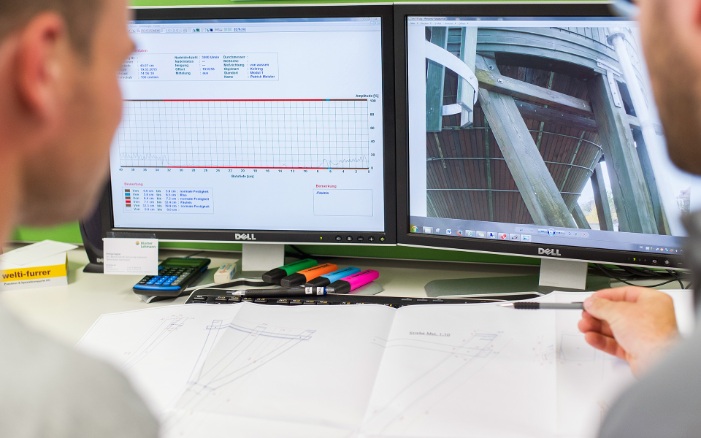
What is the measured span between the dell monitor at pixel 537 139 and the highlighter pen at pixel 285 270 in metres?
0.23

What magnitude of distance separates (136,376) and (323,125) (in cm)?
53

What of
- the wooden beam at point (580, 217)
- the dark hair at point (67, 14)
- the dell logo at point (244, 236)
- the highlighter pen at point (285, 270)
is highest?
the dark hair at point (67, 14)

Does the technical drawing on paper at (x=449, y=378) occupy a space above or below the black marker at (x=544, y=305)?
below

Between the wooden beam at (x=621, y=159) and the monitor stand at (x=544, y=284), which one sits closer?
the wooden beam at (x=621, y=159)

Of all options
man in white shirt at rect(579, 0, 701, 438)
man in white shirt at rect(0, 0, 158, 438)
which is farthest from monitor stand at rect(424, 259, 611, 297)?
man in white shirt at rect(0, 0, 158, 438)

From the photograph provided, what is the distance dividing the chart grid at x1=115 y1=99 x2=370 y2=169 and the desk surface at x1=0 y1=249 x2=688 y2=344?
8.8 inches

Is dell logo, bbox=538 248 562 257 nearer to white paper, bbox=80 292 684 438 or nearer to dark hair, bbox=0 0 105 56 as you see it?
white paper, bbox=80 292 684 438

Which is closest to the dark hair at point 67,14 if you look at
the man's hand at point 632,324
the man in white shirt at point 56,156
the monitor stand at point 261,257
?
the man in white shirt at point 56,156

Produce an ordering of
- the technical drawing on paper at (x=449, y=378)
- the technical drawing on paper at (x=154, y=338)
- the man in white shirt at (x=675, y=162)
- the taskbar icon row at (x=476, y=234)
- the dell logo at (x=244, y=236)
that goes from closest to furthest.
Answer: the man in white shirt at (x=675, y=162), the technical drawing on paper at (x=449, y=378), the technical drawing on paper at (x=154, y=338), the taskbar icon row at (x=476, y=234), the dell logo at (x=244, y=236)

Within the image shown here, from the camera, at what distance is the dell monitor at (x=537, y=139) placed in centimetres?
118

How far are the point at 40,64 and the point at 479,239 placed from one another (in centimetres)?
89

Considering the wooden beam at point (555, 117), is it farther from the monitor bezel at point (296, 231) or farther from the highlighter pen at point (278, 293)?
the highlighter pen at point (278, 293)

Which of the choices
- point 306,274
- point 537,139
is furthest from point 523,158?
point 306,274

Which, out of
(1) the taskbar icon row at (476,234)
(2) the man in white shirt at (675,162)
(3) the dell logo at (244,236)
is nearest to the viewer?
(2) the man in white shirt at (675,162)
